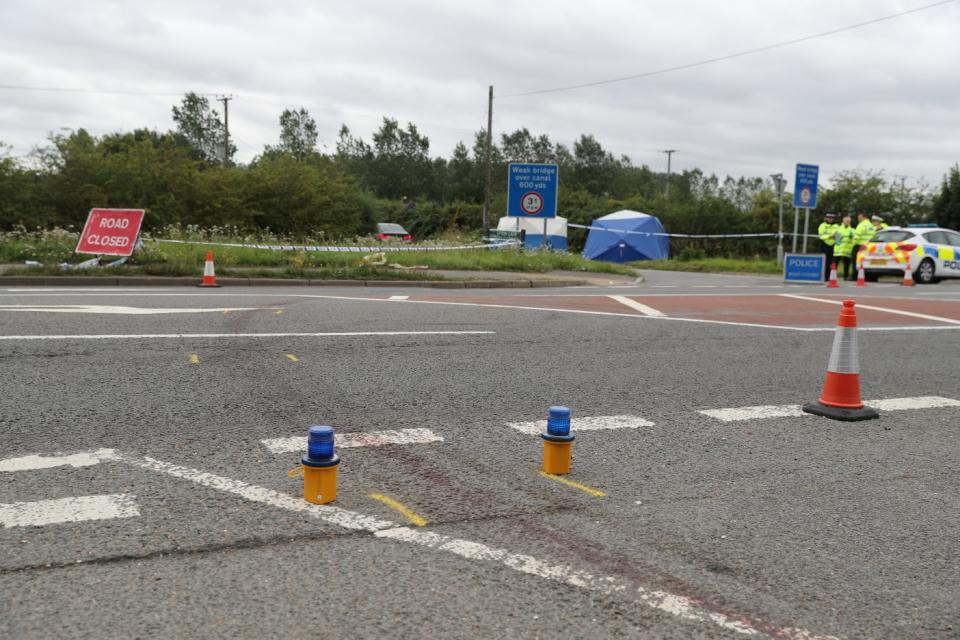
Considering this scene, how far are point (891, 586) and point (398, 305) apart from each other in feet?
29.5

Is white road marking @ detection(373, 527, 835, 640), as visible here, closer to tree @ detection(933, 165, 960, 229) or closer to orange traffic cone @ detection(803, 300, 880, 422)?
orange traffic cone @ detection(803, 300, 880, 422)

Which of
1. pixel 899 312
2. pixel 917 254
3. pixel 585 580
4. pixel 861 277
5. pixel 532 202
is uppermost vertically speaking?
pixel 532 202

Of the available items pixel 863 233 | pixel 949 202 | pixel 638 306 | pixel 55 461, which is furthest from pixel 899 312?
pixel 949 202

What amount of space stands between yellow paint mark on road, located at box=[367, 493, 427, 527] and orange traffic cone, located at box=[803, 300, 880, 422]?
3.59 metres

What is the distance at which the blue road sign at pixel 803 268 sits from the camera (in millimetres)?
21875

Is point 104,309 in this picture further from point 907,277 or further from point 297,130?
point 297,130

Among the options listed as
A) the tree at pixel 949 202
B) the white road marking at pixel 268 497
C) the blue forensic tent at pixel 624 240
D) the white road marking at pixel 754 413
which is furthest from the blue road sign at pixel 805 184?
the white road marking at pixel 268 497

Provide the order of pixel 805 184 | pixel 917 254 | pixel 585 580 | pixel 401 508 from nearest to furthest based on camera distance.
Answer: pixel 585 580 → pixel 401 508 → pixel 917 254 → pixel 805 184

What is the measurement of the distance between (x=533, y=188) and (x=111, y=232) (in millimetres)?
12236

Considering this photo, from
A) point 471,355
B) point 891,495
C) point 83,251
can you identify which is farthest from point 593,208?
point 891,495

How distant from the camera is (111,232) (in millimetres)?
18078

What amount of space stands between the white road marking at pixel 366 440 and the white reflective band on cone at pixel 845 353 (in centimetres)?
314

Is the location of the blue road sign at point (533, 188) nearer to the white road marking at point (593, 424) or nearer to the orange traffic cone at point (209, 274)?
the orange traffic cone at point (209, 274)

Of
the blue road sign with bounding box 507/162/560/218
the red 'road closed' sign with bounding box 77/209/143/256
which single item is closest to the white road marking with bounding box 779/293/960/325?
the blue road sign with bounding box 507/162/560/218
